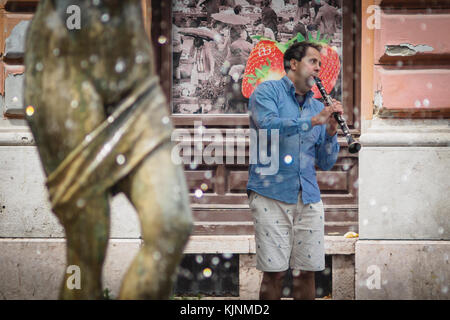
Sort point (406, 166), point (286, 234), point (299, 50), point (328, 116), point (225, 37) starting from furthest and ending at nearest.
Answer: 1. point (225, 37)
2. point (406, 166)
3. point (299, 50)
4. point (286, 234)
5. point (328, 116)

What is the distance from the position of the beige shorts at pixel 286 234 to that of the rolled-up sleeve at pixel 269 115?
0.48 meters

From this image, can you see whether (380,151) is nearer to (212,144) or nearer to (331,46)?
(331,46)

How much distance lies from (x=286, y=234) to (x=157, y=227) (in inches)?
62.6

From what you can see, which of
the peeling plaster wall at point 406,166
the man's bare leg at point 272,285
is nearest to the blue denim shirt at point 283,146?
the man's bare leg at point 272,285

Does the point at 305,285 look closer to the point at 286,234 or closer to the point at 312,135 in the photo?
the point at 286,234

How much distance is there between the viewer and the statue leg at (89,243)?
188cm

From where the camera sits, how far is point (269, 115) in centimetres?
307

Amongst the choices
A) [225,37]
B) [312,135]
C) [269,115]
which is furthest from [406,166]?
[225,37]

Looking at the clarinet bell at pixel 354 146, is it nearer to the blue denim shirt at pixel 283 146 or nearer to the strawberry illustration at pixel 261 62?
the blue denim shirt at pixel 283 146

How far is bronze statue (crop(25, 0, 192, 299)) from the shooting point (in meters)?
1.81

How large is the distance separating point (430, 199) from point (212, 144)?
2.16 metres

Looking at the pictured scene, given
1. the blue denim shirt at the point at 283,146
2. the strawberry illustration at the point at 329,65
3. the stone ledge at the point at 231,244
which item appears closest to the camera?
the blue denim shirt at the point at 283,146

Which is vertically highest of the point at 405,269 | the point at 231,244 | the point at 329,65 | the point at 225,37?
the point at 225,37
